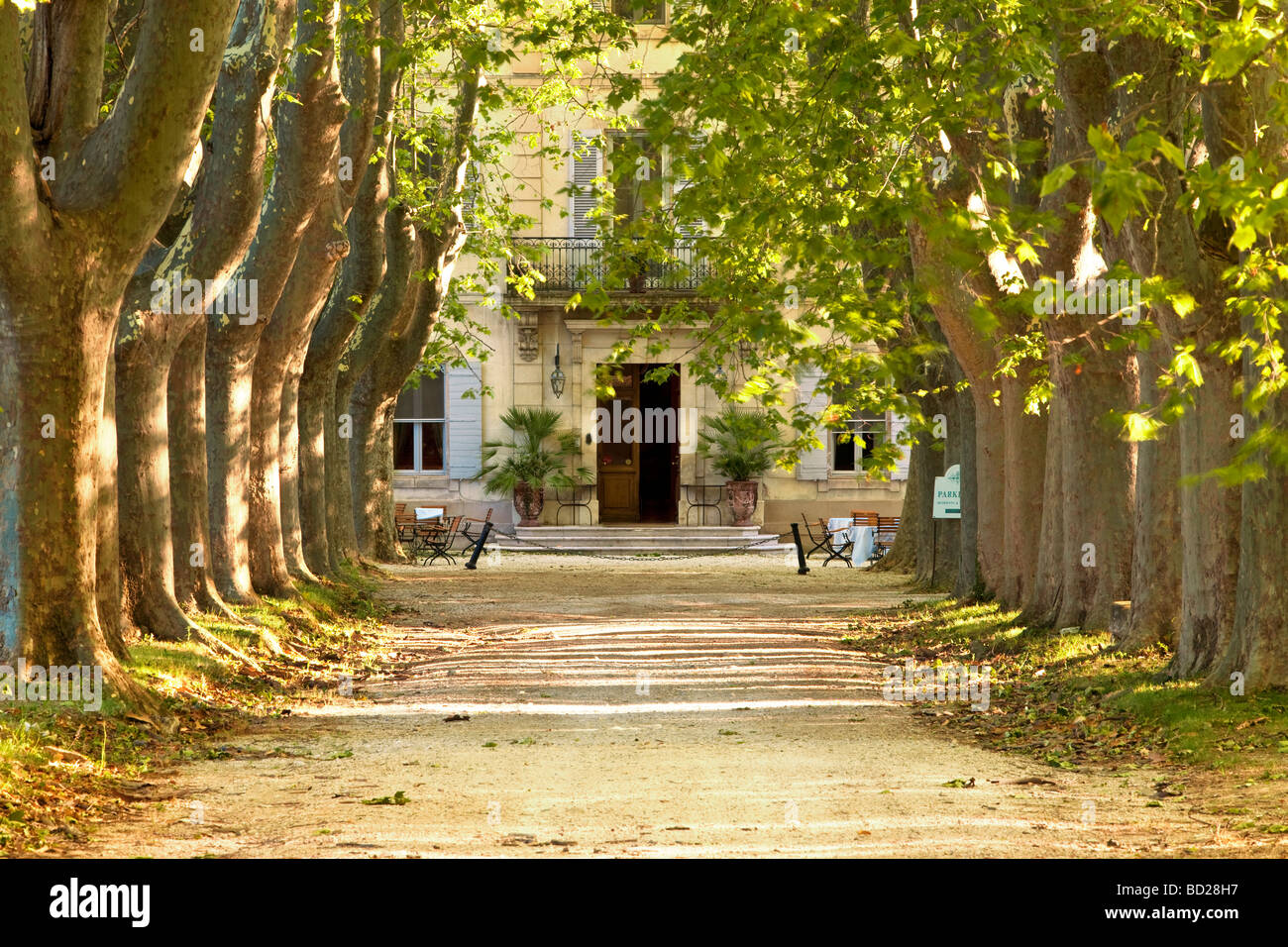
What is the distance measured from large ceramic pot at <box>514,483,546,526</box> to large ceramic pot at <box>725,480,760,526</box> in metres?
3.99

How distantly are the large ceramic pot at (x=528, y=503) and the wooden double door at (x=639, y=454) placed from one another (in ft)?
7.13

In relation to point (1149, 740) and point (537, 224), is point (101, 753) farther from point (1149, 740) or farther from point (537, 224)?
point (537, 224)

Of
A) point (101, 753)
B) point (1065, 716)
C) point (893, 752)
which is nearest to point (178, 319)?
point (101, 753)

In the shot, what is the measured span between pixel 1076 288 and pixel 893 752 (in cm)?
571

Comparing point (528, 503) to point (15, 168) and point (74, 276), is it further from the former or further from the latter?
point (15, 168)

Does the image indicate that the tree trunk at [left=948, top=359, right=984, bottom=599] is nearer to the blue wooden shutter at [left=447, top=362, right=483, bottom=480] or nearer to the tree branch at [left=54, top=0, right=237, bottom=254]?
the tree branch at [left=54, top=0, right=237, bottom=254]

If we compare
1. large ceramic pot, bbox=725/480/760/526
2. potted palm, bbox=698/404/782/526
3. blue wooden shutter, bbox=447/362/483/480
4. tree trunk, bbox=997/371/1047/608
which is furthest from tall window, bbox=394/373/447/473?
tree trunk, bbox=997/371/1047/608

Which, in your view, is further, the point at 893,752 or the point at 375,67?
the point at 375,67

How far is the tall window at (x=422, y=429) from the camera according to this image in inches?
1315

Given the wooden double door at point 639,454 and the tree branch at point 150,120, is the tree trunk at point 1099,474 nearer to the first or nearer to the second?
the tree branch at point 150,120

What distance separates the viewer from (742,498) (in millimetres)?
32344

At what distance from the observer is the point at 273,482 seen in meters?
16.3

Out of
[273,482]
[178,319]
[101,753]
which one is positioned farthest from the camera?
[273,482]

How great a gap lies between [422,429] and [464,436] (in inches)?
40.8
